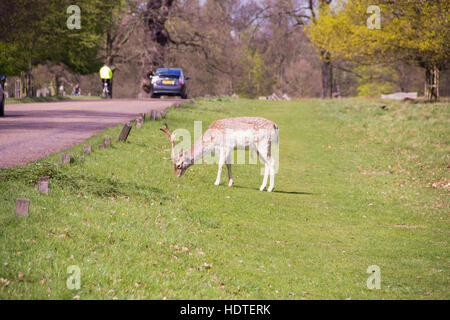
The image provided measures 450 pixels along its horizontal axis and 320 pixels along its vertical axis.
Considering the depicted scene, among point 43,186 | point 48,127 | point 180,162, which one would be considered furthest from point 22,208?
point 48,127

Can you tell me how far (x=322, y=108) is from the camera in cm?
4159

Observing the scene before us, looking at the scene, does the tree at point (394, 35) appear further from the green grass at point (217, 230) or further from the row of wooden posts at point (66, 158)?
the green grass at point (217, 230)

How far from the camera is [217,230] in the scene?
1116cm

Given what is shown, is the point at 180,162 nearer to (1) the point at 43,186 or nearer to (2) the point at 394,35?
(1) the point at 43,186

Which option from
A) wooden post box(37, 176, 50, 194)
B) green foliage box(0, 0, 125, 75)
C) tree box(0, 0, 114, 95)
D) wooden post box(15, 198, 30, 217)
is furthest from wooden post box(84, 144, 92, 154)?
green foliage box(0, 0, 125, 75)

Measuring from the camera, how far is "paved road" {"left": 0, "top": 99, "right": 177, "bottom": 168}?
1620 cm

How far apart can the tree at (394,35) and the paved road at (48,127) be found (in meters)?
17.3

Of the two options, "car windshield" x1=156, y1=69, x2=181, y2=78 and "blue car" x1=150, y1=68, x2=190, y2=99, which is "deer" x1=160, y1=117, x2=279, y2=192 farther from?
"car windshield" x1=156, y1=69, x2=181, y2=78

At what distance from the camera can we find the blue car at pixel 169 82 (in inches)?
1730

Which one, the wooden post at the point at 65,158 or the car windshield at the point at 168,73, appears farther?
the car windshield at the point at 168,73

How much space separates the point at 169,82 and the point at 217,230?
3413cm

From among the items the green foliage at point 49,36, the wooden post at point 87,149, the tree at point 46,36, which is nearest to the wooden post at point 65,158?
the wooden post at point 87,149

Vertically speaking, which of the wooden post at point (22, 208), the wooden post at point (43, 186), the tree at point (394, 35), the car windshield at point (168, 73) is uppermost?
the tree at point (394, 35)
